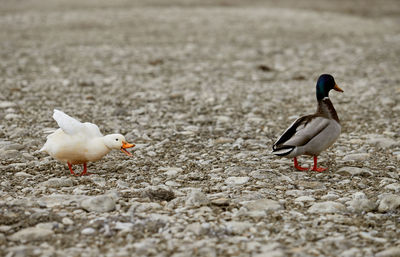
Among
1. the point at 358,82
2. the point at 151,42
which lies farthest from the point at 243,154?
the point at 151,42

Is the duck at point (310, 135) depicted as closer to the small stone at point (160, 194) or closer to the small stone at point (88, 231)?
the small stone at point (160, 194)

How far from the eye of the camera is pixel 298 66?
55.5 ft

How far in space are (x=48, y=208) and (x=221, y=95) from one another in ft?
24.8

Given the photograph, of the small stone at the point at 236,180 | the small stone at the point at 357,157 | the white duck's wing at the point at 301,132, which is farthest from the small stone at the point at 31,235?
the small stone at the point at 357,157

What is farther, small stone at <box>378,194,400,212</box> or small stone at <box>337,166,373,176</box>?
small stone at <box>337,166,373,176</box>

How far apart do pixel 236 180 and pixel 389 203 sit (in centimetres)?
206

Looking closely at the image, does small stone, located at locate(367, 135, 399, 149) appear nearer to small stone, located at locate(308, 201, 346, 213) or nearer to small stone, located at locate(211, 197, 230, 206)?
small stone, located at locate(308, 201, 346, 213)

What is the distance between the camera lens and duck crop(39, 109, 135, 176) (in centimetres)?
710

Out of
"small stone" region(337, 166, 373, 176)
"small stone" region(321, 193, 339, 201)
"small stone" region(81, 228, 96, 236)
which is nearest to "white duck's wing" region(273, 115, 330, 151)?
"small stone" region(337, 166, 373, 176)

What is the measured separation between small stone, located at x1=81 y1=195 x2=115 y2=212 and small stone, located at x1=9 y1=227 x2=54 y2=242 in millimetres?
653

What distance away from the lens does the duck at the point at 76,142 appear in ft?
23.3

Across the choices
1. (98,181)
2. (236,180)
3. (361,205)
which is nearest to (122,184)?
(98,181)

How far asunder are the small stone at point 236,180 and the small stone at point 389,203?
1.86m

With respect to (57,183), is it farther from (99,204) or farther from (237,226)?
(237,226)
